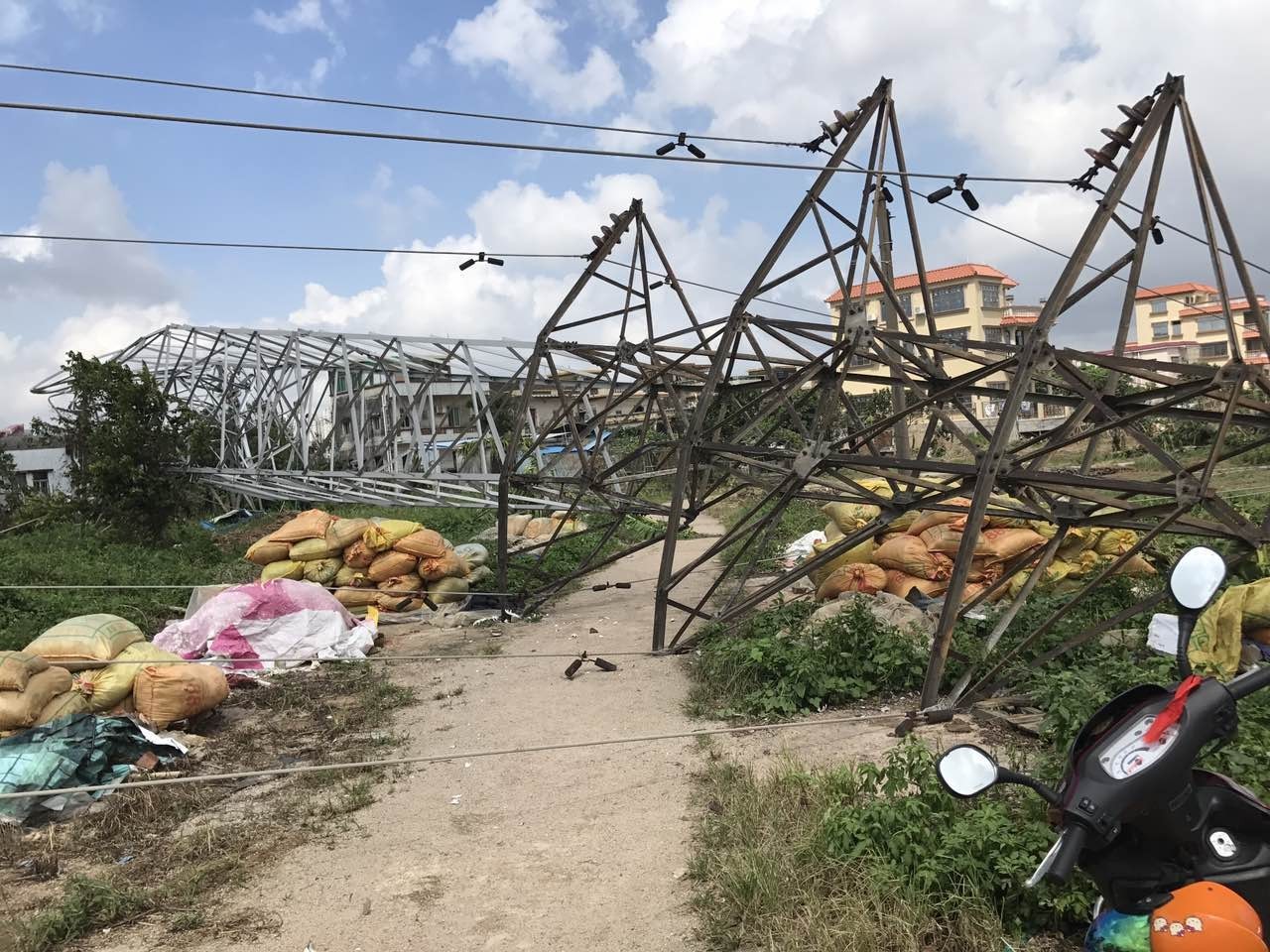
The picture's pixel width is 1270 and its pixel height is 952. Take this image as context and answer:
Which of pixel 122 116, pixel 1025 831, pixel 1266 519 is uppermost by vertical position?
pixel 122 116

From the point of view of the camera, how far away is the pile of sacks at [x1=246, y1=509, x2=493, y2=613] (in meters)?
12.5

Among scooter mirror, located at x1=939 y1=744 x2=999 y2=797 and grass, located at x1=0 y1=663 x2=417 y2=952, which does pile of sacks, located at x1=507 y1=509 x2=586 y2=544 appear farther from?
scooter mirror, located at x1=939 y1=744 x2=999 y2=797

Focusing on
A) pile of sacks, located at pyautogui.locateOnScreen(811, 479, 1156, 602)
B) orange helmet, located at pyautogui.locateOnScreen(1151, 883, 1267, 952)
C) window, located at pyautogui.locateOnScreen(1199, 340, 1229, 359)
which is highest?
window, located at pyautogui.locateOnScreen(1199, 340, 1229, 359)

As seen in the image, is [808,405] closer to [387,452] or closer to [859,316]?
[387,452]

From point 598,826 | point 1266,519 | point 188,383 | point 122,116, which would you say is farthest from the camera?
point 188,383

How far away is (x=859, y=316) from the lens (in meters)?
7.38

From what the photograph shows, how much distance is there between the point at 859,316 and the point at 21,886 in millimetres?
6404

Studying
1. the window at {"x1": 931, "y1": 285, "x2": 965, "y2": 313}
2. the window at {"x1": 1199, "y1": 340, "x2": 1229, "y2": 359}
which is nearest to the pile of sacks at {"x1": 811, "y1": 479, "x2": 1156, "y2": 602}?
the window at {"x1": 931, "y1": 285, "x2": 965, "y2": 313}

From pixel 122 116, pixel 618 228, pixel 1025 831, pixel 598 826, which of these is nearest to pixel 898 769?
pixel 1025 831

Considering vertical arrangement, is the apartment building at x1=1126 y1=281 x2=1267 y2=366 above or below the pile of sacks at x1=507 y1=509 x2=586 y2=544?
above

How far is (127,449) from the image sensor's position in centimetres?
1680

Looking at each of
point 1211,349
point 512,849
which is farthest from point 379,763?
point 1211,349

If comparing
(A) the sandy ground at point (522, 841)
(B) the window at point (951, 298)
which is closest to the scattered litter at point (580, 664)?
(A) the sandy ground at point (522, 841)

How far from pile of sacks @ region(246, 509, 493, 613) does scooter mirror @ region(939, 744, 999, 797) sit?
10.7 meters
